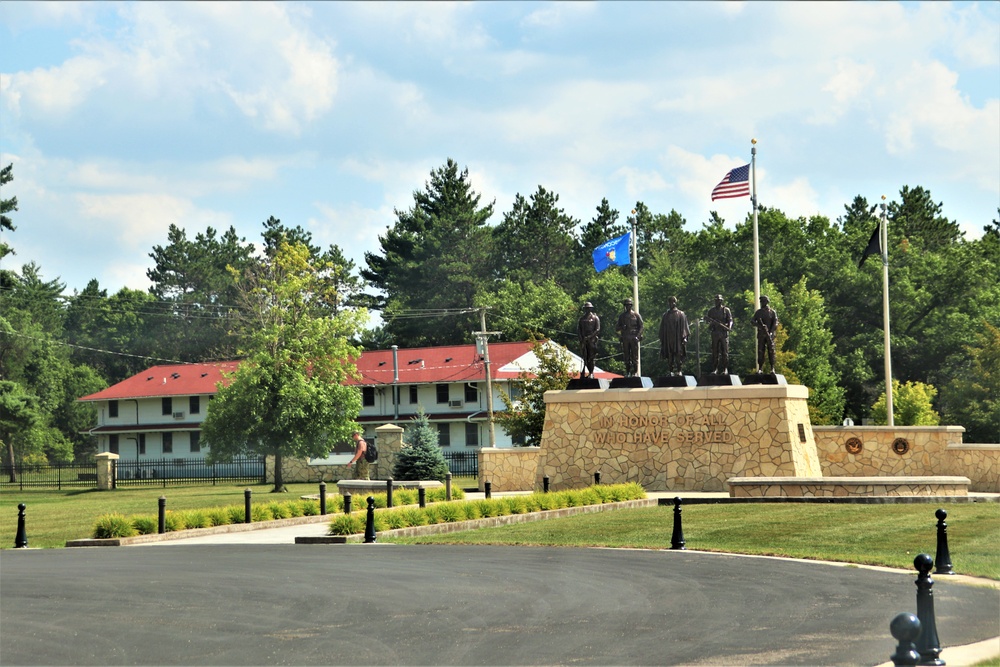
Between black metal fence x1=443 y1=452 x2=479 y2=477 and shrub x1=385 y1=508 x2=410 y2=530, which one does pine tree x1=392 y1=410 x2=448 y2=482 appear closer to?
black metal fence x1=443 y1=452 x2=479 y2=477

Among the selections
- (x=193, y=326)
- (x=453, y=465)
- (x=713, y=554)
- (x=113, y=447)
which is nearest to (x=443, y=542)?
(x=713, y=554)

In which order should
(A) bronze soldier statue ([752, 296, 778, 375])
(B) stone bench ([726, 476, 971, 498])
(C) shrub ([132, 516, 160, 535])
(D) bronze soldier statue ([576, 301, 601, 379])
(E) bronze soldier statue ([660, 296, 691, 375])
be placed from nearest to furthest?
(C) shrub ([132, 516, 160, 535]), (B) stone bench ([726, 476, 971, 498]), (A) bronze soldier statue ([752, 296, 778, 375]), (E) bronze soldier statue ([660, 296, 691, 375]), (D) bronze soldier statue ([576, 301, 601, 379])

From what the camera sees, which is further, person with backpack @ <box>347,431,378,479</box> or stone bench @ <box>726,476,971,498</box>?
person with backpack @ <box>347,431,378,479</box>

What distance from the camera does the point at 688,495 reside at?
3203cm

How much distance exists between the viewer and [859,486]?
28.8 meters

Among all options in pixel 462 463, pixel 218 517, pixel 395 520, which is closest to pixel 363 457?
pixel 462 463

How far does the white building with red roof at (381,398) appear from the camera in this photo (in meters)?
72.8

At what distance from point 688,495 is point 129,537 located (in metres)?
14.4

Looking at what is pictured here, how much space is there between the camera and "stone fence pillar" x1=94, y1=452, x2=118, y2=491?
170 ft

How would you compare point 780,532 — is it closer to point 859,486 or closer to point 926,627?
point 859,486

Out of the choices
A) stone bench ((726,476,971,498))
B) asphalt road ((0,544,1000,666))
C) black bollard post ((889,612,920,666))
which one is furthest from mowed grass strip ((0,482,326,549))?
black bollard post ((889,612,920,666))

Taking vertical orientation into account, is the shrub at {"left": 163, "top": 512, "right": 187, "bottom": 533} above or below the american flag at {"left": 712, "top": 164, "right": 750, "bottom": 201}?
below

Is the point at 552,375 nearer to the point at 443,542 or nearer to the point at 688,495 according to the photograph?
the point at 688,495

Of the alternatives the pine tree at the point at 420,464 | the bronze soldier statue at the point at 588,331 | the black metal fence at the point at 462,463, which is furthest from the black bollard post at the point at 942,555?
the black metal fence at the point at 462,463
